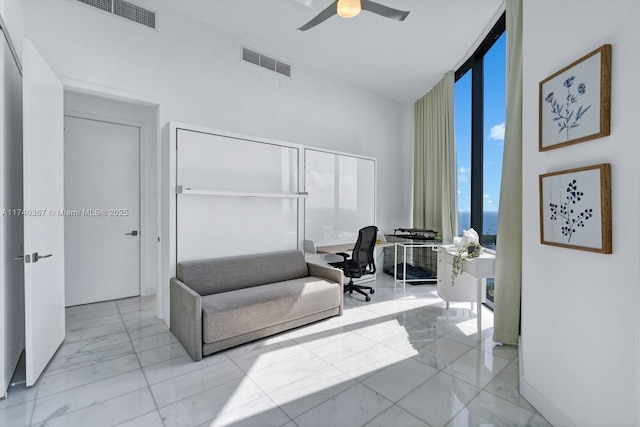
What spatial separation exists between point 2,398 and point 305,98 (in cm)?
439

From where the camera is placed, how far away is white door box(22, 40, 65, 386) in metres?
2.06

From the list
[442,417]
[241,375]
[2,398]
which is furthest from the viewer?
[241,375]

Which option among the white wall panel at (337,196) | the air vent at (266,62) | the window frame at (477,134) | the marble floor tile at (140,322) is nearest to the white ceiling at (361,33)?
the air vent at (266,62)

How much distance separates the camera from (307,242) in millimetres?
4160

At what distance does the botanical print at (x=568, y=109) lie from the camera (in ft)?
5.18

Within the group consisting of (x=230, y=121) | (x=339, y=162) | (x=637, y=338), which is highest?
(x=230, y=121)

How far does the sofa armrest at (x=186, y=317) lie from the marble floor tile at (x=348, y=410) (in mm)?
1125

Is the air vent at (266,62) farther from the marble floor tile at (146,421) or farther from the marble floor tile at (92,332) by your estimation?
the marble floor tile at (146,421)

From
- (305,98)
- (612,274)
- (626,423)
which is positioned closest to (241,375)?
(626,423)

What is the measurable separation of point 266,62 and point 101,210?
3.00 metres

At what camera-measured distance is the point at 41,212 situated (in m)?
2.23

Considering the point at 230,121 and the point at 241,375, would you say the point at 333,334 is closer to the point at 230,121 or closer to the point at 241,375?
the point at 241,375

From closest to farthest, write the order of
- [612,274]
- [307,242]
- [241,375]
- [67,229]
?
[612,274] < [241,375] < [67,229] < [307,242]

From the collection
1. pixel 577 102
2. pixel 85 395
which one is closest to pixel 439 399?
pixel 577 102
